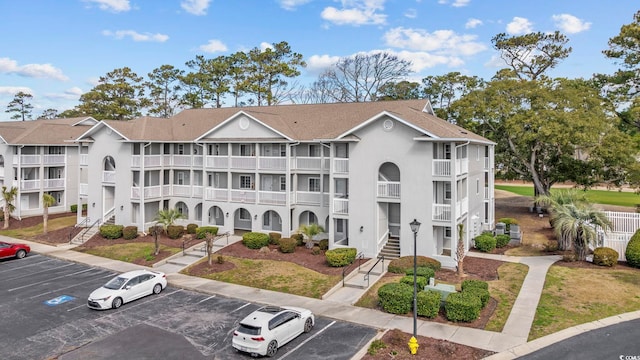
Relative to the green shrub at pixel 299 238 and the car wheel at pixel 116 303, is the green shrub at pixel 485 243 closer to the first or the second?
the green shrub at pixel 299 238

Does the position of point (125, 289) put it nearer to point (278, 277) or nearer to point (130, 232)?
point (278, 277)

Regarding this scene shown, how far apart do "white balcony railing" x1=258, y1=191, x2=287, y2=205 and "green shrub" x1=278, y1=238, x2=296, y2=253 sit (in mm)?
3913

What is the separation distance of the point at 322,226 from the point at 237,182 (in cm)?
934

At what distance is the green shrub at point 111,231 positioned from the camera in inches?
1372

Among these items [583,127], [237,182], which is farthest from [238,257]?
[583,127]

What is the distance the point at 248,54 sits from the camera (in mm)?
61969

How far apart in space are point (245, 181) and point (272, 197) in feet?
13.5

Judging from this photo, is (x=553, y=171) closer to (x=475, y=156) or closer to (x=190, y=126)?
(x=475, y=156)

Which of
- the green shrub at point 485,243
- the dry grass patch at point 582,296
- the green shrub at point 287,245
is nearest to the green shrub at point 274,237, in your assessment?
the green shrub at point 287,245

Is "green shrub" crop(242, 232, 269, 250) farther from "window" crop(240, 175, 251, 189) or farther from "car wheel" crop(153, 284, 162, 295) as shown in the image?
"car wheel" crop(153, 284, 162, 295)

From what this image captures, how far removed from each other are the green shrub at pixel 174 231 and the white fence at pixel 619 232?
99.4 ft

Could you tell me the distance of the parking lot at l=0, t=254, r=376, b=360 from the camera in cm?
1622

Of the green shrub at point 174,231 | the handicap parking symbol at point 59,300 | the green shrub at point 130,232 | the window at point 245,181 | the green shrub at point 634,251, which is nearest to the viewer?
the handicap parking symbol at point 59,300

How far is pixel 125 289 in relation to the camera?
2150 cm
